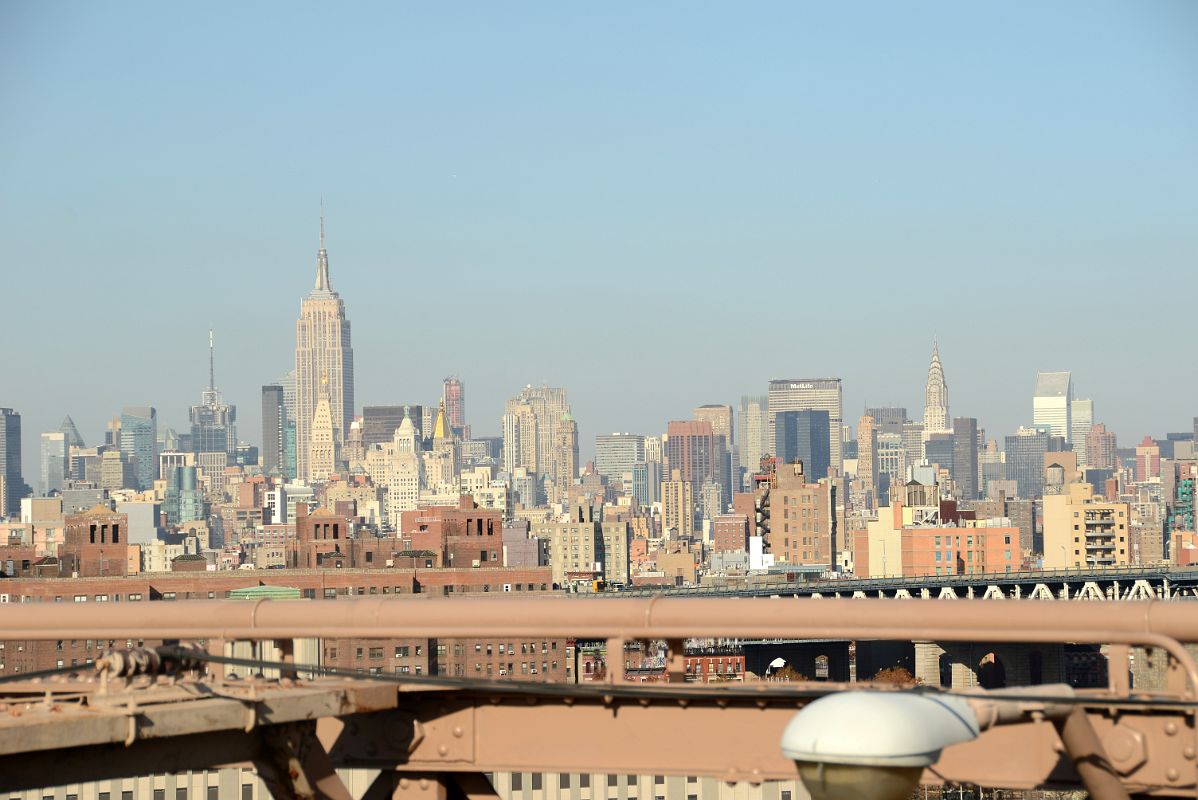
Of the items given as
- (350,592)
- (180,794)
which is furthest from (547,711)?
(350,592)

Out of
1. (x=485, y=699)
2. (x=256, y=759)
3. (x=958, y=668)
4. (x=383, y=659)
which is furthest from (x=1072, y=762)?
(x=958, y=668)

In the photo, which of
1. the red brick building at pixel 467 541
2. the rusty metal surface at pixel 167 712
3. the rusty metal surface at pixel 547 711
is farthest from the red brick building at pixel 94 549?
the rusty metal surface at pixel 167 712

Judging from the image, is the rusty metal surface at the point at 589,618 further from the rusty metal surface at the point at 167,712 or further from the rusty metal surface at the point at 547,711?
the rusty metal surface at the point at 167,712

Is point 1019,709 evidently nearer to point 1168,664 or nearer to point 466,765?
point 1168,664

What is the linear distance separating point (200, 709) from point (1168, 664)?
4.87 m

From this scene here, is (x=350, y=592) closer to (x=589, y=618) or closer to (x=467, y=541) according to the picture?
(x=467, y=541)

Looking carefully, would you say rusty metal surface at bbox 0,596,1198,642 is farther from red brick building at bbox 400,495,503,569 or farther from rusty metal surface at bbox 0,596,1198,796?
red brick building at bbox 400,495,503,569

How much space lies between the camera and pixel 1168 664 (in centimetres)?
1049

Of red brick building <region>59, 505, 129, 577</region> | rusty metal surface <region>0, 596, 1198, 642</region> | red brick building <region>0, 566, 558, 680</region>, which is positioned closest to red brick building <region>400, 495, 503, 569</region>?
red brick building <region>0, 566, 558, 680</region>

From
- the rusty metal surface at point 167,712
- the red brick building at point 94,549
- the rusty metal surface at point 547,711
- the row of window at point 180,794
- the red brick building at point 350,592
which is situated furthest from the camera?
the red brick building at point 94,549

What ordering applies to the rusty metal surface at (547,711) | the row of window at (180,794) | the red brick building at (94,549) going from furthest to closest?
the red brick building at (94,549)
the row of window at (180,794)
the rusty metal surface at (547,711)

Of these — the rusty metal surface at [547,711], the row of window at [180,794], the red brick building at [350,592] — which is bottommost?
the red brick building at [350,592]

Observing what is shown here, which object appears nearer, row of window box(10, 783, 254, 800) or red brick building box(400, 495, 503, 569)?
row of window box(10, 783, 254, 800)

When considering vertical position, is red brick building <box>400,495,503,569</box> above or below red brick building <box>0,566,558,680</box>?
above
